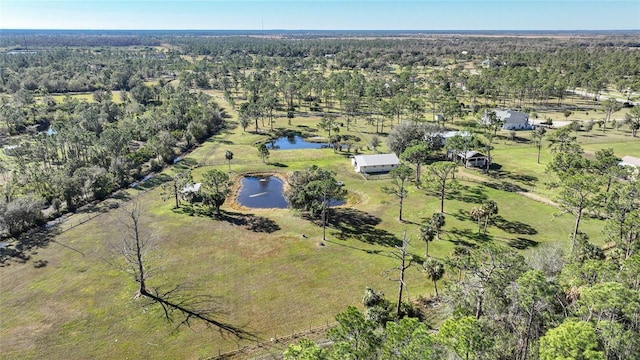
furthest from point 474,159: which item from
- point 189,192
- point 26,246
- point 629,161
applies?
point 26,246

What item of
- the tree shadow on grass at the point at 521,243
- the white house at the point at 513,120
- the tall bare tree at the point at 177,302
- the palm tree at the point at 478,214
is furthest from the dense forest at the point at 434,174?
the tall bare tree at the point at 177,302

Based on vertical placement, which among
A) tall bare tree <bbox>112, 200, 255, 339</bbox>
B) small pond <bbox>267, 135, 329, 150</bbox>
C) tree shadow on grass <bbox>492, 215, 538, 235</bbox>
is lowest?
tall bare tree <bbox>112, 200, 255, 339</bbox>

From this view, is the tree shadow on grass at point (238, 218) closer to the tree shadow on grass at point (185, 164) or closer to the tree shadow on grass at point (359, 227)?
the tree shadow on grass at point (359, 227)

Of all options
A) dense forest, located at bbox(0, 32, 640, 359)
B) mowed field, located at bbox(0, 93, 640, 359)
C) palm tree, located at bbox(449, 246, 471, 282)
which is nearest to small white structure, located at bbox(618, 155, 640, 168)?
dense forest, located at bbox(0, 32, 640, 359)

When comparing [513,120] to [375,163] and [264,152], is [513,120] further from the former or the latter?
[264,152]

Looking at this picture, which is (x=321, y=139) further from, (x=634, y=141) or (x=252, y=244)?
(x=634, y=141)

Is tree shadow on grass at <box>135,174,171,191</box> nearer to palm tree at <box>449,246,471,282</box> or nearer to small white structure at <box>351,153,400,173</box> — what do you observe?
small white structure at <box>351,153,400,173</box>

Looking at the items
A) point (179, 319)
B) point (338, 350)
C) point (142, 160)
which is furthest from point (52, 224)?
point (338, 350)

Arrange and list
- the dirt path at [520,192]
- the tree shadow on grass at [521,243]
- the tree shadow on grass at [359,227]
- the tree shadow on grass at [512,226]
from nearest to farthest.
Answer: the tree shadow on grass at [521,243] → the tree shadow on grass at [359,227] → the tree shadow on grass at [512,226] → the dirt path at [520,192]
